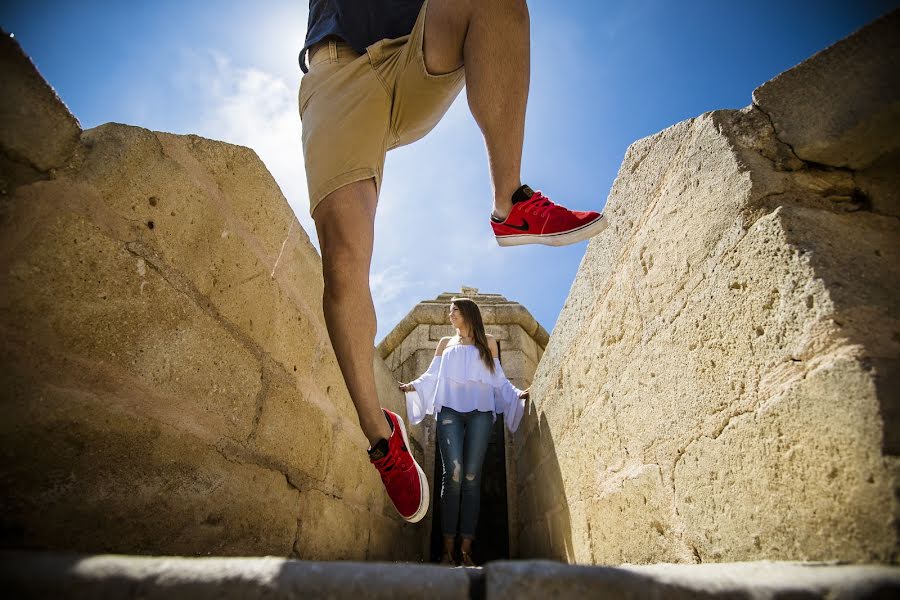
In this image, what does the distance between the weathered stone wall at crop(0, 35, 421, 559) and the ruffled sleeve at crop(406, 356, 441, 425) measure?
5.68 feet

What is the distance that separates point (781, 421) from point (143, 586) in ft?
3.73

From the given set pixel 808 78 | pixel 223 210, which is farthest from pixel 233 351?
pixel 808 78

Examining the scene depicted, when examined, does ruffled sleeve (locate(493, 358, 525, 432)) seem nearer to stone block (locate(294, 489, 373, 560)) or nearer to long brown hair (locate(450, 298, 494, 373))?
long brown hair (locate(450, 298, 494, 373))

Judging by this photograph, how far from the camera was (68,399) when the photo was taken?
950 mm

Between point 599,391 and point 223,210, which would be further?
point 599,391

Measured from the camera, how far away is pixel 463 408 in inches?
132

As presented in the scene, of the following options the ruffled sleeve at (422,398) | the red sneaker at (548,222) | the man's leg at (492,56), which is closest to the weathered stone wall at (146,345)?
the man's leg at (492,56)

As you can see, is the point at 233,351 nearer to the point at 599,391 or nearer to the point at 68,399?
the point at 68,399

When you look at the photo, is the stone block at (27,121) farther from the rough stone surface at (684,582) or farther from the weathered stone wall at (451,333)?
the weathered stone wall at (451,333)

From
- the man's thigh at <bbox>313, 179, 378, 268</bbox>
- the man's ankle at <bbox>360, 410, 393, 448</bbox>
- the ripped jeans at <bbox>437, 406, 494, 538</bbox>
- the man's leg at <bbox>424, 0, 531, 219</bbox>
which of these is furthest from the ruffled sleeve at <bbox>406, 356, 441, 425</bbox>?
the man's leg at <bbox>424, 0, 531, 219</bbox>

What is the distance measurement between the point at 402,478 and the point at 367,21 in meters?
1.58

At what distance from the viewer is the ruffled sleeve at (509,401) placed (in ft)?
12.0

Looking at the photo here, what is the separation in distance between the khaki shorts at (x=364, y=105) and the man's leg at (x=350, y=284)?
2.6 inches

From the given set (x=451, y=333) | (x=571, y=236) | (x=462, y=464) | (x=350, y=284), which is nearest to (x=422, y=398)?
(x=462, y=464)
